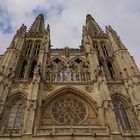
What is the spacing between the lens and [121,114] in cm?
1850

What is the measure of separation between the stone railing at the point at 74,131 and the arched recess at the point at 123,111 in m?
2.38

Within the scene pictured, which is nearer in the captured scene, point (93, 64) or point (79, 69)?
point (93, 64)

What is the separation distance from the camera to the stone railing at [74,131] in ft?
49.3

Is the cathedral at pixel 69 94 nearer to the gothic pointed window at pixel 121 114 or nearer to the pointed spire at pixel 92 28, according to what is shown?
the gothic pointed window at pixel 121 114

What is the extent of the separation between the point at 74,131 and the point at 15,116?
5534mm

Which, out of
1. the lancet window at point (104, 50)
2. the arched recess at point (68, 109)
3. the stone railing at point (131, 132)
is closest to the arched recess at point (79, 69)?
the arched recess at point (68, 109)

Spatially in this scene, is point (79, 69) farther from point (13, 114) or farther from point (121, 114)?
point (13, 114)

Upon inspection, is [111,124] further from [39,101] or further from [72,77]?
[72,77]

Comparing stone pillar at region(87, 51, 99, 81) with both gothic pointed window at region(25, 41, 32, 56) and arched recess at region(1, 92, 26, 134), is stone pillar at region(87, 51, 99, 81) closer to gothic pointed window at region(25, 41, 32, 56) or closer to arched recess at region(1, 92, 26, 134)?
arched recess at region(1, 92, 26, 134)

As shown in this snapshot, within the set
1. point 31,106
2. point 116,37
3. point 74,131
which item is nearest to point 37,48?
point 116,37

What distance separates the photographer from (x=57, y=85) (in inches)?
800

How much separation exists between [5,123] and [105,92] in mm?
8555

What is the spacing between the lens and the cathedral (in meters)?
15.5

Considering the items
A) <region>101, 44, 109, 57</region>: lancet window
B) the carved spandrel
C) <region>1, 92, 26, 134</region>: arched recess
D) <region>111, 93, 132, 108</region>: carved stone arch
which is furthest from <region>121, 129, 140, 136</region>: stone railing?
<region>101, 44, 109, 57</region>: lancet window
